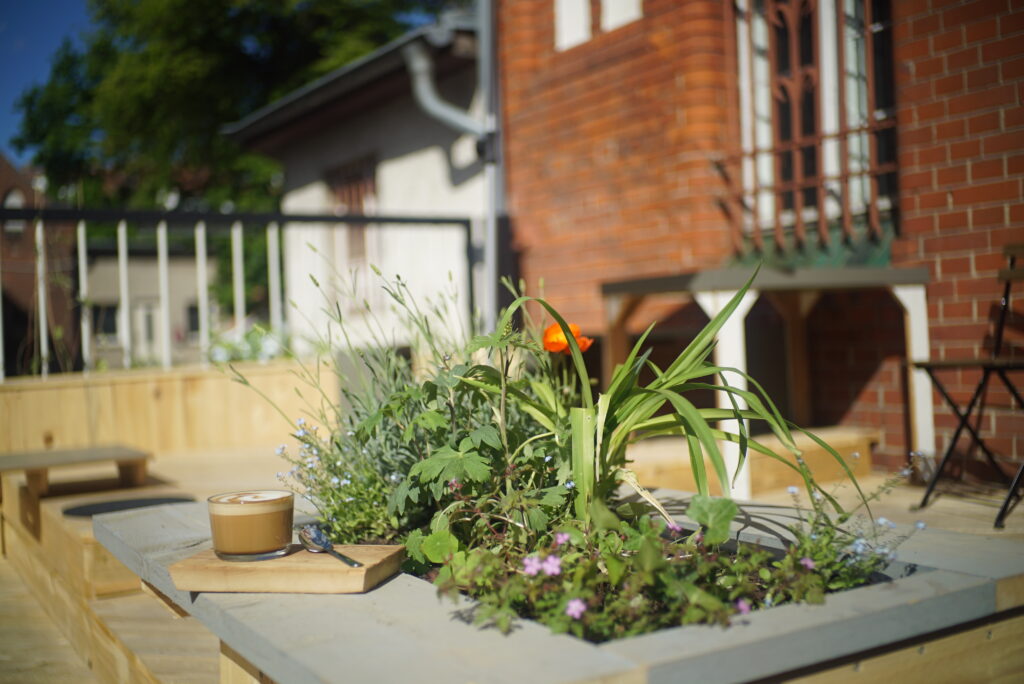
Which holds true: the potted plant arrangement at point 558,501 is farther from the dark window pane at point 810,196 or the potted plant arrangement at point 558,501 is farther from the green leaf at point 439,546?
the dark window pane at point 810,196

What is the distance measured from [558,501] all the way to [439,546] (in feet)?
0.77

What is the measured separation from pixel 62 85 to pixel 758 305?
22.9 meters

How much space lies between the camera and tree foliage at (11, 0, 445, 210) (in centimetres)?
1830

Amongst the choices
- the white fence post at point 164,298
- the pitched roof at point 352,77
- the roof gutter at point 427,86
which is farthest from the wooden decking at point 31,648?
the pitched roof at point 352,77

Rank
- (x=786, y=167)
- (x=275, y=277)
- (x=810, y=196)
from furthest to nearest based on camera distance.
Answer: (x=275, y=277), (x=786, y=167), (x=810, y=196)

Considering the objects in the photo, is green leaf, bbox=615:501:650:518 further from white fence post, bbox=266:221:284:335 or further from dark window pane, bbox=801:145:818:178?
white fence post, bbox=266:221:284:335

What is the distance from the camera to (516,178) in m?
6.00

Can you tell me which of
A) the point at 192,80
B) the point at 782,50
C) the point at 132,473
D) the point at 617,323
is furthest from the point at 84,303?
the point at 192,80

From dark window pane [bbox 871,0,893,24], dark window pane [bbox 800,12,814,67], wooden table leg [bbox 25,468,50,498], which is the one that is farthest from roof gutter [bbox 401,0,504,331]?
wooden table leg [bbox 25,468,50,498]

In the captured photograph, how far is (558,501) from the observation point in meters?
1.81

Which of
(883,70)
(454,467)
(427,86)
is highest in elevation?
(427,86)

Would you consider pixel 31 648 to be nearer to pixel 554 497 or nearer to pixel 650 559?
pixel 554 497

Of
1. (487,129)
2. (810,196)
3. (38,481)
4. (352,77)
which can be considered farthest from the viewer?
(352,77)

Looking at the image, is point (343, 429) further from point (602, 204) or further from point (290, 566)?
point (602, 204)
